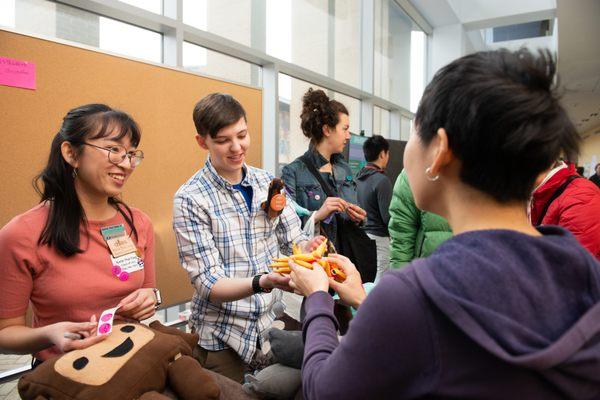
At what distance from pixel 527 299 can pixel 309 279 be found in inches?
23.9

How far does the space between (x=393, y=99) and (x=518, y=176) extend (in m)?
7.51

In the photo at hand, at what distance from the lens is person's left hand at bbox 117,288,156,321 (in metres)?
1.39

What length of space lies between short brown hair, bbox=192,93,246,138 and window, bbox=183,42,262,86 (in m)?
Answer: 1.74

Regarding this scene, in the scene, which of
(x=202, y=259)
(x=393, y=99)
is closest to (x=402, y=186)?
(x=202, y=259)

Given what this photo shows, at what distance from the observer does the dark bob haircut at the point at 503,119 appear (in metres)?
0.73

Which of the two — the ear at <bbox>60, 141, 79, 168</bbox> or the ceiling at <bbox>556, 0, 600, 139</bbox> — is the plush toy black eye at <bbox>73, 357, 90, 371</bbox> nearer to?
the ear at <bbox>60, 141, 79, 168</bbox>

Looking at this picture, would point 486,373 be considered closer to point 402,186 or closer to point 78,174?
point 78,174

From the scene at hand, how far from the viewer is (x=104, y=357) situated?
42.2 inches

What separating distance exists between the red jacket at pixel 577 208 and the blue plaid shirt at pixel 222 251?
143cm

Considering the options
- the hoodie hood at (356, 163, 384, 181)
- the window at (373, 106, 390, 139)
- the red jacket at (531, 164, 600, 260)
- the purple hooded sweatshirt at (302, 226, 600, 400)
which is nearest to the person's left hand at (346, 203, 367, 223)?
the red jacket at (531, 164, 600, 260)

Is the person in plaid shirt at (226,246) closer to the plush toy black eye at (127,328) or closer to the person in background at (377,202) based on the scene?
the plush toy black eye at (127,328)

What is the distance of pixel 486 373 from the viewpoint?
667 mm

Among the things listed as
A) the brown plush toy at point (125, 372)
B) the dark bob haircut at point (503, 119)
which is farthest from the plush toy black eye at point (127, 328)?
the dark bob haircut at point (503, 119)

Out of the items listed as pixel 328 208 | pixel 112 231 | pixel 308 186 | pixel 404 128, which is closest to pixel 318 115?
pixel 308 186
